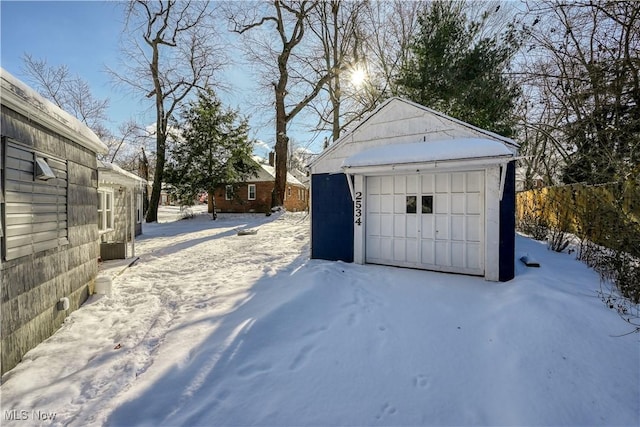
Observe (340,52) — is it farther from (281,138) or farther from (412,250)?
(412,250)

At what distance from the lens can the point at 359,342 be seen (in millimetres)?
3766

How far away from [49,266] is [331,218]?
216 inches

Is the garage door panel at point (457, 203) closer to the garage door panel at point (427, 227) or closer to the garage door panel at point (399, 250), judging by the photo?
the garage door panel at point (427, 227)

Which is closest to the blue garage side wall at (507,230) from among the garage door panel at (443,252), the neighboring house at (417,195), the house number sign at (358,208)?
the neighboring house at (417,195)

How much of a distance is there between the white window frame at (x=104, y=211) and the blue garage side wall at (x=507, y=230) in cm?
1034

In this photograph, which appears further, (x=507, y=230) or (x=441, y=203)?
(x=441, y=203)

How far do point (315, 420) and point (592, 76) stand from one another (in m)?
8.81

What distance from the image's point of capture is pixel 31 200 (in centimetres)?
357

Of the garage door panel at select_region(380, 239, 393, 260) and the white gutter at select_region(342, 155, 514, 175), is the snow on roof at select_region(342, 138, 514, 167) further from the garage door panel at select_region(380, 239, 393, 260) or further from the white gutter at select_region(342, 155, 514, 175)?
the garage door panel at select_region(380, 239, 393, 260)

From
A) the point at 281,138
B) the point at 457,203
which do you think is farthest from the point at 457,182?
the point at 281,138

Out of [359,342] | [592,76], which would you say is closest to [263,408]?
[359,342]

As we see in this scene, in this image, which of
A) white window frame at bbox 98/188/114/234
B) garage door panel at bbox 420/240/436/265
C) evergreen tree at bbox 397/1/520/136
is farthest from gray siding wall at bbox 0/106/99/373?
evergreen tree at bbox 397/1/520/136

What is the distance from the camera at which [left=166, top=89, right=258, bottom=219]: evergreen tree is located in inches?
769

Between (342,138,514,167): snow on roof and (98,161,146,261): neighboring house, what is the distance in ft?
19.4
